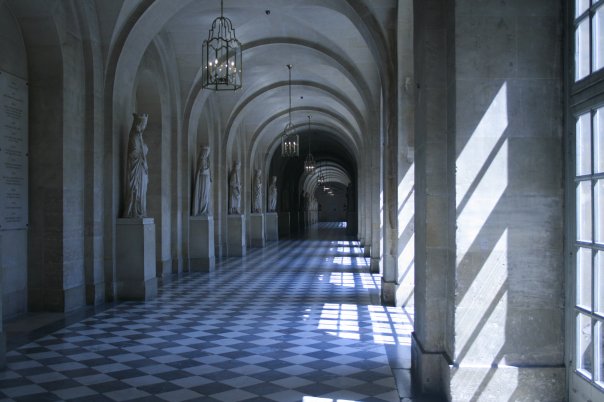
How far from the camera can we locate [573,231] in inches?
179

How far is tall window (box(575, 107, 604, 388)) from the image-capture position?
4.11m

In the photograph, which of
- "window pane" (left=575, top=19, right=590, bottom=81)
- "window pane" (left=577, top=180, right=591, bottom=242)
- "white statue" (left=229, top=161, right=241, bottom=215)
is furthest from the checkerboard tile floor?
"white statue" (left=229, top=161, right=241, bottom=215)

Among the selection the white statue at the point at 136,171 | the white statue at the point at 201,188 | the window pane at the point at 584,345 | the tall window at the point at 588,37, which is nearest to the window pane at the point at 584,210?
the window pane at the point at 584,345

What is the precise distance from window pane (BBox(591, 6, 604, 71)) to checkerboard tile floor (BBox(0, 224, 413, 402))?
126 inches

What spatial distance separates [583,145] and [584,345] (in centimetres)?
152

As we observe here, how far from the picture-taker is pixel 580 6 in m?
4.45

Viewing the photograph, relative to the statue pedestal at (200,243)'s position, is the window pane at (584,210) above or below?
above

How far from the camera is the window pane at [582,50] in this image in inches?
172

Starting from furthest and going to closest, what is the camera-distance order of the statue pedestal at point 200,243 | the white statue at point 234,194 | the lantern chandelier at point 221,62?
1. the white statue at point 234,194
2. the statue pedestal at point 200,243
3. the lantern chandelier at point 221,62

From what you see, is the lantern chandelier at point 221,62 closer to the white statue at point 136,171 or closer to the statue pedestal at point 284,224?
the white statue at point 136,171

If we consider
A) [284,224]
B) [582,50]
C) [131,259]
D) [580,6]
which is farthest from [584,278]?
[284,224]

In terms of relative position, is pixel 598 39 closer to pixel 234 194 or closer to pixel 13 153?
pixel 13 153

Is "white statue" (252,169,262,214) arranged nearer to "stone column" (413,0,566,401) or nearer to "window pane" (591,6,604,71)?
"stone column" (413,0,566,401)

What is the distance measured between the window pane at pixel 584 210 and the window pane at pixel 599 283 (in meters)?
0.24
